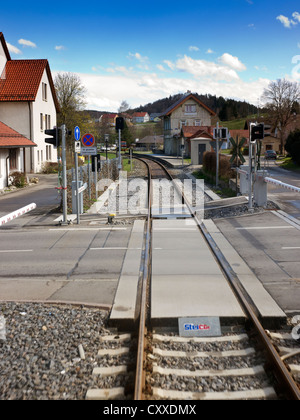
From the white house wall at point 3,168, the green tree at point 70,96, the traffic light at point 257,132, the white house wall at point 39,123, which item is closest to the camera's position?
the traffic light at point 257,132

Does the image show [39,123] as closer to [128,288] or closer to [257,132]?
[257,132]

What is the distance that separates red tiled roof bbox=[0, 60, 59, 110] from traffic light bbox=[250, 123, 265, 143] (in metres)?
25.4

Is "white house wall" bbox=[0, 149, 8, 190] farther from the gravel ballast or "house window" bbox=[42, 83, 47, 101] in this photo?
the gravel ballast

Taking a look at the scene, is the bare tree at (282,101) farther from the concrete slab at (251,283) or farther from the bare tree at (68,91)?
the concrete slab at (251,283)

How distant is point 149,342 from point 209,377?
46.0 inches

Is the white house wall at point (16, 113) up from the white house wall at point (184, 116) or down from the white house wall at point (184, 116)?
down

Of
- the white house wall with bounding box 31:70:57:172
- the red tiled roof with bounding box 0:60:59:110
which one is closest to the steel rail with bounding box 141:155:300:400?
the white house wall with bounding box 31:70:57:172

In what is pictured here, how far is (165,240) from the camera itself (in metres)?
12.5

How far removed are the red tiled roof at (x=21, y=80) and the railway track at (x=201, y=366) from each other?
3425 centimetres

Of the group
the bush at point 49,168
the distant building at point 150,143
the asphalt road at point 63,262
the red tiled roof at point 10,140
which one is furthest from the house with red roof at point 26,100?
the distant building at point 150,143

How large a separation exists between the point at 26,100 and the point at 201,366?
116 ft

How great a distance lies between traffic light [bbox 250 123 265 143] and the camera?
16.2 metres

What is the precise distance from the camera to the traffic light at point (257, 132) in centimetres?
1623
